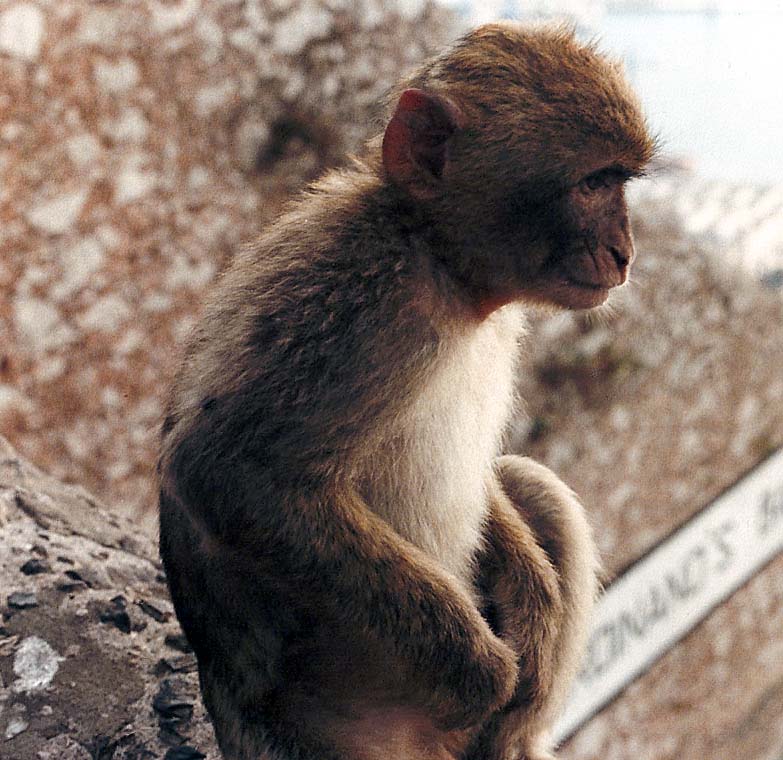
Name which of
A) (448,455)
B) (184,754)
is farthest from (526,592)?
(184,754)

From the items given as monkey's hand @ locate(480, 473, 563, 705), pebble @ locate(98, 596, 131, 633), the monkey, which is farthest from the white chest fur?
pebble @ locate(98, 596, 131, 633)

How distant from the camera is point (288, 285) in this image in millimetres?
1643

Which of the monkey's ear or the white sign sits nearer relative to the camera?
the monkey's ear

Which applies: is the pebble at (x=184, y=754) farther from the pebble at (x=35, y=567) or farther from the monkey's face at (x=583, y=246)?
the monkey's face at (x=583, y=246)

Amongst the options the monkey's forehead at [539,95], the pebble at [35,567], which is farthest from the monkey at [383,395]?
the pebble at [35,567]

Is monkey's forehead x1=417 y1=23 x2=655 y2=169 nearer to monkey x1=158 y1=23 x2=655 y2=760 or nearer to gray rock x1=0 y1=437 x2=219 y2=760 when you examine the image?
monkey x1=158 y1=23 x2=655 y2=760

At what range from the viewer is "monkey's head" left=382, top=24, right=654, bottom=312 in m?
1.67

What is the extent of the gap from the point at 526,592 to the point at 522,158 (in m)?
0.80

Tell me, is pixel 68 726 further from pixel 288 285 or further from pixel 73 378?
pixel 73 378

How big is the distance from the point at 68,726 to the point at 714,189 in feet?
15.8

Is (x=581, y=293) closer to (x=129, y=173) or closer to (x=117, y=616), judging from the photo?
(x=117, y=616)

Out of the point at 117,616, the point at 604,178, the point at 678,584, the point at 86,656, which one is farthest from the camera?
the point at 678,584

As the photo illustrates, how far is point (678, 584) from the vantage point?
5312 millimetres

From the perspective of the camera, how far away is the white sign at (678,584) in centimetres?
489
